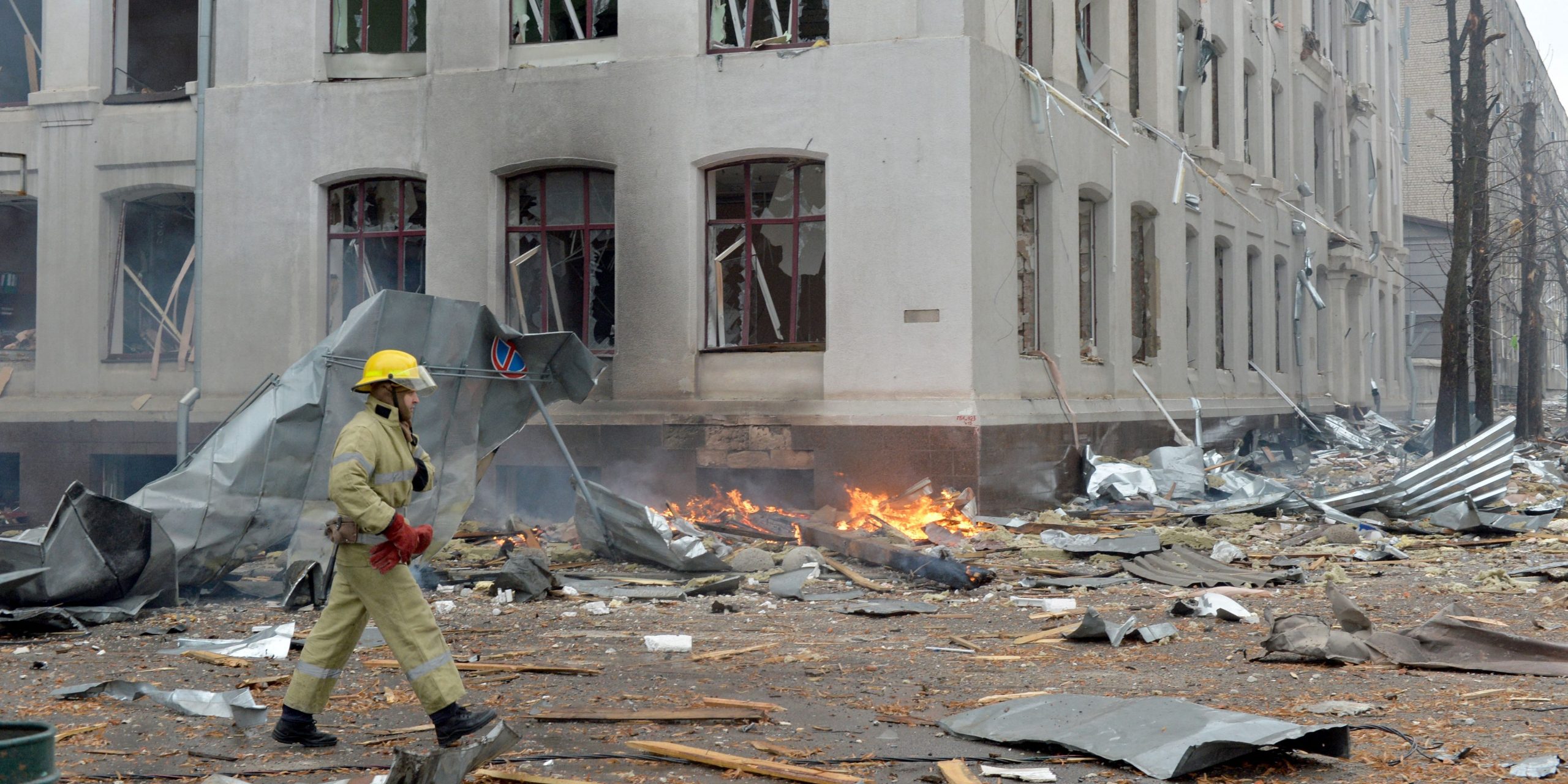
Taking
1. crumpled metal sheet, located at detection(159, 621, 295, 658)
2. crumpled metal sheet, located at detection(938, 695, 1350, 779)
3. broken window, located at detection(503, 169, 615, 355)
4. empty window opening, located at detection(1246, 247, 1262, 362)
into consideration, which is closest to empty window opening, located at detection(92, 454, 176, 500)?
broken window, located at detection(503, 169, 615, 355)

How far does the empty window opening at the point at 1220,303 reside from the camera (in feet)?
79.7

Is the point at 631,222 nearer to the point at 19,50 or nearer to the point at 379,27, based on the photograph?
the point at 379,27

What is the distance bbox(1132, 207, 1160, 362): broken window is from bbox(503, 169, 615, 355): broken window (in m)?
8.38

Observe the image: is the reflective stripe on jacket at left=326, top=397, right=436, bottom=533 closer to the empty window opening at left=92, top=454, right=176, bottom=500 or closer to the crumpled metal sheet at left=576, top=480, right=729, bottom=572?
the crumpled metal sheet at left=576, top=480, right=729, bottom=572

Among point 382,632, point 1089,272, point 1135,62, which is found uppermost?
point 1135,62

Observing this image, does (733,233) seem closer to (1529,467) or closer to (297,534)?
Answer: (297,534)

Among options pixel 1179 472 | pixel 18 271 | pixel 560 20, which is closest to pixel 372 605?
pixel 560 20

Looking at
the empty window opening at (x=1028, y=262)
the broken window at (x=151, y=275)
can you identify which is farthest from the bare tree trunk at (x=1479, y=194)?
the broken window at (x=151, y=275)

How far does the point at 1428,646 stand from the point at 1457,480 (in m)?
7.35

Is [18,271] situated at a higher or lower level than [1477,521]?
higher

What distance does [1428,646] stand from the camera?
737 centimetres

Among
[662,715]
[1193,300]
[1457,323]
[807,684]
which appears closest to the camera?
[662,715]

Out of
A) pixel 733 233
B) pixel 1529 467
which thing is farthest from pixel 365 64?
pixel 1529 467

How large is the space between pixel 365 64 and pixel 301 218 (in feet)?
6.38
